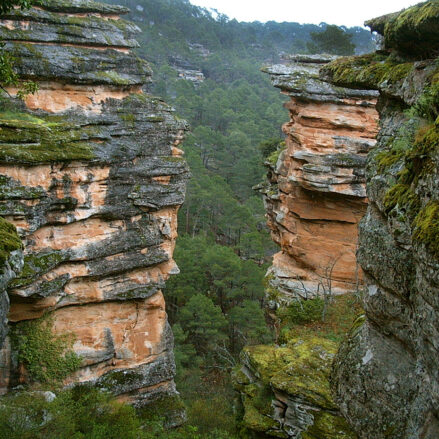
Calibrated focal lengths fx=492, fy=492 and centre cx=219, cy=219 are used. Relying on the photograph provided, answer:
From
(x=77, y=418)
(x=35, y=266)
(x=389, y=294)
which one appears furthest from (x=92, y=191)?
(x=389, y=294)

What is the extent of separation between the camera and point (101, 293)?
55.3 ft

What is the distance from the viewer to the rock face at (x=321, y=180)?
698 inches

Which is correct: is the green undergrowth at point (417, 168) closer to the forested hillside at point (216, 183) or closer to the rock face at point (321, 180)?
the rock face at point (321, 180)

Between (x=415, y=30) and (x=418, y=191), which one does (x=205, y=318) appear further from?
(x=418, y=191)

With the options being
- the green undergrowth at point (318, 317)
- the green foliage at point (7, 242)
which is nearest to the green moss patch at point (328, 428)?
the green undergrowth at point (318, 317)

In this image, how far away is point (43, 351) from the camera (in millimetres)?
15688

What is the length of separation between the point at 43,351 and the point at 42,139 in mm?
6693

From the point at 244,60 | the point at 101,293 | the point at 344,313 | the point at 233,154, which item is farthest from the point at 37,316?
the point at 244,60

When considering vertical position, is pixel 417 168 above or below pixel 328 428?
above

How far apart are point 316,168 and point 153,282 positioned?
285 inches

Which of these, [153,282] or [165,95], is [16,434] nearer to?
[153,282]

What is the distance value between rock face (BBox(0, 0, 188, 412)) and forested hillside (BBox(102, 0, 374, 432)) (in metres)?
4.38

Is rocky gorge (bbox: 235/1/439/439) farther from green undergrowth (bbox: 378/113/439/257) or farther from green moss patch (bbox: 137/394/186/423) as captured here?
green moss patch (bbox: 137/394/186/423)

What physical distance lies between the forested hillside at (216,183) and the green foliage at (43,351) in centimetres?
573
